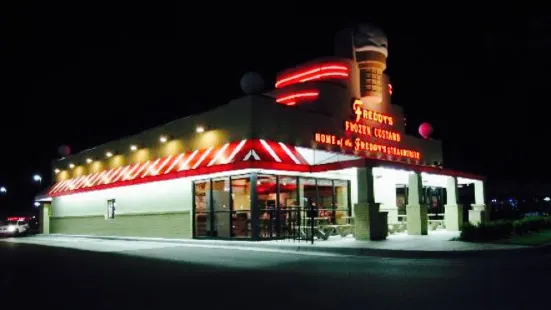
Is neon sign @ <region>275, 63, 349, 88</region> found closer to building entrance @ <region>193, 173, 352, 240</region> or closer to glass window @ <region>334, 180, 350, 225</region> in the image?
glass window @ <region>334, 180, 350, 225</region>

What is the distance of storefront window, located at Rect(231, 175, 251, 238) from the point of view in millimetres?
20578

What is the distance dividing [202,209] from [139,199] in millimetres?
5184

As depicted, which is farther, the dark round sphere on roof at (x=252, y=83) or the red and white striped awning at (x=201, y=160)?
the dark round sphere on roof at (x=252, y=83)

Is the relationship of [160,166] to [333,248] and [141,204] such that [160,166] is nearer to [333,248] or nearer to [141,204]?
[141,204]

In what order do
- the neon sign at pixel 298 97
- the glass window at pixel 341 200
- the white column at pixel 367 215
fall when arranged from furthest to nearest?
the glass window at pixel 341 200 < the neon sign at pixel 298 97 < the white column at pixel 367 215

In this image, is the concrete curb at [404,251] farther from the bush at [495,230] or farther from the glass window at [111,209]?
the glass window at [111,209]

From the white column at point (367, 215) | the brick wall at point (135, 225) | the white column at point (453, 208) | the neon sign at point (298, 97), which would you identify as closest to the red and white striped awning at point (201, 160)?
the brick wall at point (135, 225)

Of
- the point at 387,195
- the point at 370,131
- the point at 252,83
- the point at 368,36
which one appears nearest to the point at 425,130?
the point at 387,195

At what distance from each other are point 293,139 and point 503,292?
14.4m

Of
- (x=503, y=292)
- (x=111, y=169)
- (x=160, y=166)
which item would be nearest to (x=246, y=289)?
(x=503, y=292)

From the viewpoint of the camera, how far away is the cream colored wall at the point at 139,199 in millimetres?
23234

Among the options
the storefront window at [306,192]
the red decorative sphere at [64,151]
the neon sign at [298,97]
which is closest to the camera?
the storefront window at [306,192]

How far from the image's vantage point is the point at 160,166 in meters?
24.2

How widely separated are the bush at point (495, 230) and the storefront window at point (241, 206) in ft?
27.1
